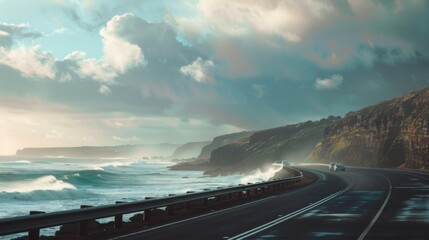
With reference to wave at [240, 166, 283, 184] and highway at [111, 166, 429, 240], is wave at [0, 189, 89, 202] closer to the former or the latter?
wave at [240, 166, 283, 184]

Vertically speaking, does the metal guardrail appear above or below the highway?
above

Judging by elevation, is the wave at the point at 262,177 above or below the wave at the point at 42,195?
above

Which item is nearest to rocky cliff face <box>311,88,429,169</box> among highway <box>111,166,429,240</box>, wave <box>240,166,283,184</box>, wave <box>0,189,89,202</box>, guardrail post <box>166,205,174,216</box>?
wave <box>240,166,283,184</box>

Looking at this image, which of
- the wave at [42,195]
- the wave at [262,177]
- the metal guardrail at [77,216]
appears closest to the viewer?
the metal guardrail at [77,216]

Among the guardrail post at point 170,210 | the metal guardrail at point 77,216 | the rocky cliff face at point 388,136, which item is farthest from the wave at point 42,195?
the rocky cliff face at point 388,136

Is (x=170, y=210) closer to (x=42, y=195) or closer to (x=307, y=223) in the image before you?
(x=307, y=223)

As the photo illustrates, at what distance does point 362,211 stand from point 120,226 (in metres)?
9.21

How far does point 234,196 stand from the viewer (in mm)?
28750

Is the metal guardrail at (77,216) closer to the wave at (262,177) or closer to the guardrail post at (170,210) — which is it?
the guardrail post at (170,210)

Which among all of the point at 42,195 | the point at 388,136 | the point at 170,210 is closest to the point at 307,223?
the point at 170,210

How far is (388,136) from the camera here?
106938mm

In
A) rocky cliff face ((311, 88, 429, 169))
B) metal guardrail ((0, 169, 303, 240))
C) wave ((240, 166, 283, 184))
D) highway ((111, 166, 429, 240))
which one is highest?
rocky cliff face ((311, 88, 429, 169))

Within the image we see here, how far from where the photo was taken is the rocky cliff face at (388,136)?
296 feet

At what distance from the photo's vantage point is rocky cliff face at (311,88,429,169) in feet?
296
